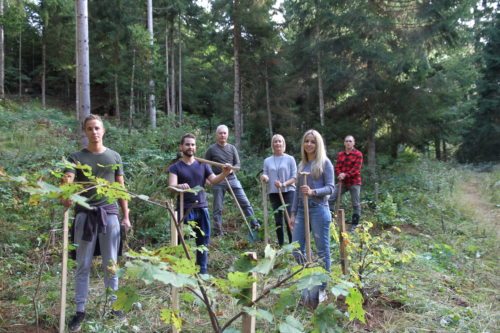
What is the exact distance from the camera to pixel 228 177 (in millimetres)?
6195

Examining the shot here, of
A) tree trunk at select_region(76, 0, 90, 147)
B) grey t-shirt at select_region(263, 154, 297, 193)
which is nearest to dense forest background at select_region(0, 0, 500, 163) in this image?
tree trunk at select_region(76, 0, 90, 147)

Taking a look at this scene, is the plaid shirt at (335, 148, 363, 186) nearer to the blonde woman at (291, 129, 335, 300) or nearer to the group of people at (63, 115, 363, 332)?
the group of people at (63, 115, 363, 332)

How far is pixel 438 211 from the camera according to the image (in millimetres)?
8953

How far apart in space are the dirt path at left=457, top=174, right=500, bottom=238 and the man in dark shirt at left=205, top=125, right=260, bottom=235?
489cm

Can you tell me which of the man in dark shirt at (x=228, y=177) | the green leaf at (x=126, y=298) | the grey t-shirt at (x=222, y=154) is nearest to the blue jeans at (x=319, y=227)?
the man in dark shirt at (x=228, y=177)

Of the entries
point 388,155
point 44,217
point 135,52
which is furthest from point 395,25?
point 44,217

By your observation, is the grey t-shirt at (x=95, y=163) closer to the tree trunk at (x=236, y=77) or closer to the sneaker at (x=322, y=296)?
the sneaker at (x=322, y=296)

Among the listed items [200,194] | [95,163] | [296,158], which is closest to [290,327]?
[95,163]

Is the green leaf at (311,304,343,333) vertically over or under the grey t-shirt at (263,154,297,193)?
under

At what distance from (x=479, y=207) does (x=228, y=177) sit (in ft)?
24.9

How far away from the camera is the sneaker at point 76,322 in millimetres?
3246

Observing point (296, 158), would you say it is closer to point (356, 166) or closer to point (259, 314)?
point (356, 166)

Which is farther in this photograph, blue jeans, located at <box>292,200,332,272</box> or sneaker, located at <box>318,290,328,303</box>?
blue jeans, located at <box>292,200,332,272</box>

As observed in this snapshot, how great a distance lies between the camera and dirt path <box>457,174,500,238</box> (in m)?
8.36
